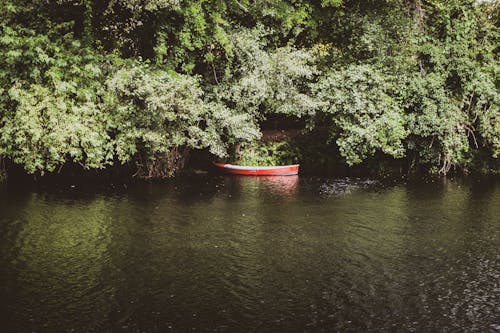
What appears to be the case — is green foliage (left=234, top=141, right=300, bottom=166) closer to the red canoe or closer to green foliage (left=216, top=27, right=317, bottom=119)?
the red canoe

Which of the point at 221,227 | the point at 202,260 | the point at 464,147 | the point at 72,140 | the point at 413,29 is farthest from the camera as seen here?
the point at 413,29

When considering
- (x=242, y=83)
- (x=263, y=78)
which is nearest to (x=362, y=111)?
(x=263, y=78)

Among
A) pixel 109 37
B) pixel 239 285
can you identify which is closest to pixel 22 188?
pixel 109 37

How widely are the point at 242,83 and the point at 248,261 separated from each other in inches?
521

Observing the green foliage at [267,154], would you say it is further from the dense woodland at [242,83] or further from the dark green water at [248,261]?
the dark green water at [248,261]

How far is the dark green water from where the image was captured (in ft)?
35.2

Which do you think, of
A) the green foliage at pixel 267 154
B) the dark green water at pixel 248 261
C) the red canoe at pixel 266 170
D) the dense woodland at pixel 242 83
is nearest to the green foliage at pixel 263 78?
the dense woodland at pixel 242 83

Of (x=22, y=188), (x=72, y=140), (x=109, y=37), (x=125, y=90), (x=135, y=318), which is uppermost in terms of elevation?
(x=109, y=37)

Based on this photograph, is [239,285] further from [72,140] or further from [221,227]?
[72,140]

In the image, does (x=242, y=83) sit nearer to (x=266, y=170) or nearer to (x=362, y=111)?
(x=266, y=170)

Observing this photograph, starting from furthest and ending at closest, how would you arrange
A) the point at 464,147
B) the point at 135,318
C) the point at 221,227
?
the point at 464,147 → the point at 221,227 → the point at 135,318

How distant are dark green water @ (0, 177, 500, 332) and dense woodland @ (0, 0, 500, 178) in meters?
3.28

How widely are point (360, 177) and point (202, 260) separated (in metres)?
14.8

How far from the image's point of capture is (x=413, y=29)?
28578 millimetres
